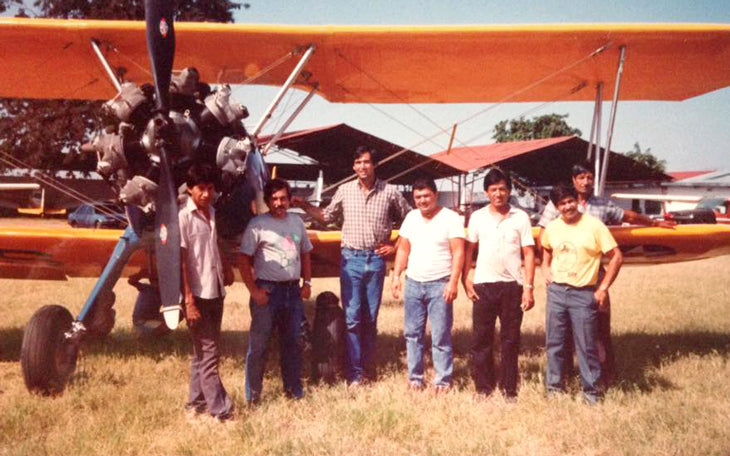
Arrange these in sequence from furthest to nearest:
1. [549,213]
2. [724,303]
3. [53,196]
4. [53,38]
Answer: [53,196]
[724,303]
[53,38]
[549,213]

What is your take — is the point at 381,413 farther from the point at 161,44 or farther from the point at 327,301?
the point at 161,44

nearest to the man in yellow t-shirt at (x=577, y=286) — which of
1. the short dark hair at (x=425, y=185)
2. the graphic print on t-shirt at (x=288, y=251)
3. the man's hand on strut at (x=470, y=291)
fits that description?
the man's hand on strut at (x=470, y=291)

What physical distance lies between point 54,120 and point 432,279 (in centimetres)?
2509

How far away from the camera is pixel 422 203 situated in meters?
4.27

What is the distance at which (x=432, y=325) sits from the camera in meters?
4.21

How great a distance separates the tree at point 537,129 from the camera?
53.6 m

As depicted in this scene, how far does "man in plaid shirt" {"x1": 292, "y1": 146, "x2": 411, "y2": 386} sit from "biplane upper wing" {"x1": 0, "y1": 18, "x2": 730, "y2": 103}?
1627 millimetres

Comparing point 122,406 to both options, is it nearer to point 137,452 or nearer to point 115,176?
point 137,452

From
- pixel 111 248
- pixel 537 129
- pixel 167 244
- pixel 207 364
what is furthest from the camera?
pixel 537 129

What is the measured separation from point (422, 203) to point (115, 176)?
211 cm

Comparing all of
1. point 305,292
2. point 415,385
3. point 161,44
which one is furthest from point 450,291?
point 161,44

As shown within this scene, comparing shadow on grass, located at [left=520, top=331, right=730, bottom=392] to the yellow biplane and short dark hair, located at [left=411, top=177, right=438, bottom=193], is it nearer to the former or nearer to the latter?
the yellow biplane

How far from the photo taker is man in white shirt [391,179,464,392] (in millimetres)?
4184

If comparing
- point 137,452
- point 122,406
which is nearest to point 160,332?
point 122,406
